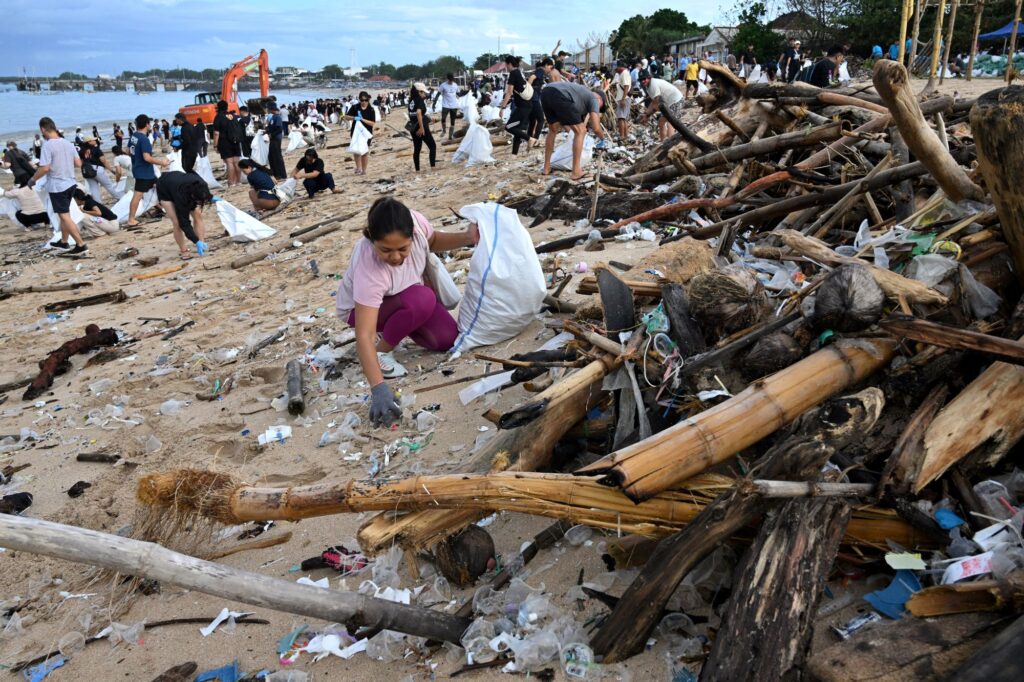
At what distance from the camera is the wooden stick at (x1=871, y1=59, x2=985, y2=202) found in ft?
8.25

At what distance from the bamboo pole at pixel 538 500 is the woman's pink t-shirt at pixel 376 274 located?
144 cm

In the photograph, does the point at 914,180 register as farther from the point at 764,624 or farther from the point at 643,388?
the point at 764,624

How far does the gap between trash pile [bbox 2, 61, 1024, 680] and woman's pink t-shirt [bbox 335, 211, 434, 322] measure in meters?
1.08

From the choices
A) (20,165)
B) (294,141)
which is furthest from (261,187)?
(294,141)

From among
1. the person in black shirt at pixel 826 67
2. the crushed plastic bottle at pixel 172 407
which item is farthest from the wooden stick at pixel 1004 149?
the person in black shirt at pixel 826 67

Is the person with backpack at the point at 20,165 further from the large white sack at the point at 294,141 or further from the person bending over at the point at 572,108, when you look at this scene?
the person bending over at the point at 572,108

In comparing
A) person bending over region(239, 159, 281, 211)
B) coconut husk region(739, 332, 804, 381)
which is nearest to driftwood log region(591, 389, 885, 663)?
coconut husk region(739, 332, 804, 381)

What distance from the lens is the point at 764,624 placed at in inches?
65.9

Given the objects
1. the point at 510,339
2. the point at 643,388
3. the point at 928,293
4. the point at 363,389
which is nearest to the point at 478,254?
the point at 510,339

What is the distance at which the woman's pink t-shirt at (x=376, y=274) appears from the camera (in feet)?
11.9

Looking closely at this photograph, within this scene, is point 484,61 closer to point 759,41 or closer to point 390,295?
point 759,41

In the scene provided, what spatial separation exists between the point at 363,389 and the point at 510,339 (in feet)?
3.17

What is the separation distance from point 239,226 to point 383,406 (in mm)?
6446

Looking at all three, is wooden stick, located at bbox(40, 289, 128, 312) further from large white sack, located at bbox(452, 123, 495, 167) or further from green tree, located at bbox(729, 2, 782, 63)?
green tree, located at bbox(729, 2, 782, 63)
